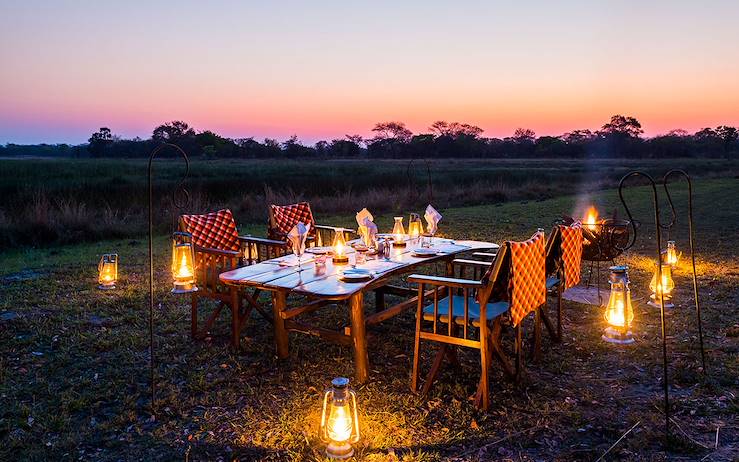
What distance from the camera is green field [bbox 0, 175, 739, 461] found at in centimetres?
284

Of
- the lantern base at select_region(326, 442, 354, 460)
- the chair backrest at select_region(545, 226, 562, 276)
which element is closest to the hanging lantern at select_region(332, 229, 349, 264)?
the chair backrest at select_region(545, 226, 562, 276)

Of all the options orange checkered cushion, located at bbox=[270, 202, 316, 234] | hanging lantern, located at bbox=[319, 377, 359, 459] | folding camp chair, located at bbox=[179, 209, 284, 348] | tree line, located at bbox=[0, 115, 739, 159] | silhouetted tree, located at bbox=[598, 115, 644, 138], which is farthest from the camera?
silhouetted tree, located at bbox=[598, 115, 644, 138]

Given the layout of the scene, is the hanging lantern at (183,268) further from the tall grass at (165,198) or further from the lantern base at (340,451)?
the tall grass at (165,198)

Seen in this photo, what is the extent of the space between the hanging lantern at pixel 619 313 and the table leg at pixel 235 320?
2.70 m

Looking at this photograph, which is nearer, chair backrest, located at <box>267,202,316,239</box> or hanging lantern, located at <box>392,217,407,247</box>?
hanging lantern, located at <box>392,217,407,247</box>

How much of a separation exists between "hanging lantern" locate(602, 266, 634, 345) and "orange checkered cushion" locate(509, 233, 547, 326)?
0.49 m

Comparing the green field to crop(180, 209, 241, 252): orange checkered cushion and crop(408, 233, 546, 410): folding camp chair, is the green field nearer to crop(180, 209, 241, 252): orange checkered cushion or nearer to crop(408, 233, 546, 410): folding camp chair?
crop(408, 233, 546, 410): folding camp chair

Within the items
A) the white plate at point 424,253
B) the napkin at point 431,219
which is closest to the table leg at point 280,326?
the white plate at point 424,253

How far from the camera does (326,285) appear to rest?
3.59 metres

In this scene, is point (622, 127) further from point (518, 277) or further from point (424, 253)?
point (518, 277)

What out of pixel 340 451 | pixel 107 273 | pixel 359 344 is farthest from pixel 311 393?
pixel 107 273

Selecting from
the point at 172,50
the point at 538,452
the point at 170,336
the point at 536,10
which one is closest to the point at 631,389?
the point at 538,452

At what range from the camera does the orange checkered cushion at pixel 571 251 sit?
177 inches

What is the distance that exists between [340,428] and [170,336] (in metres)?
2.66
